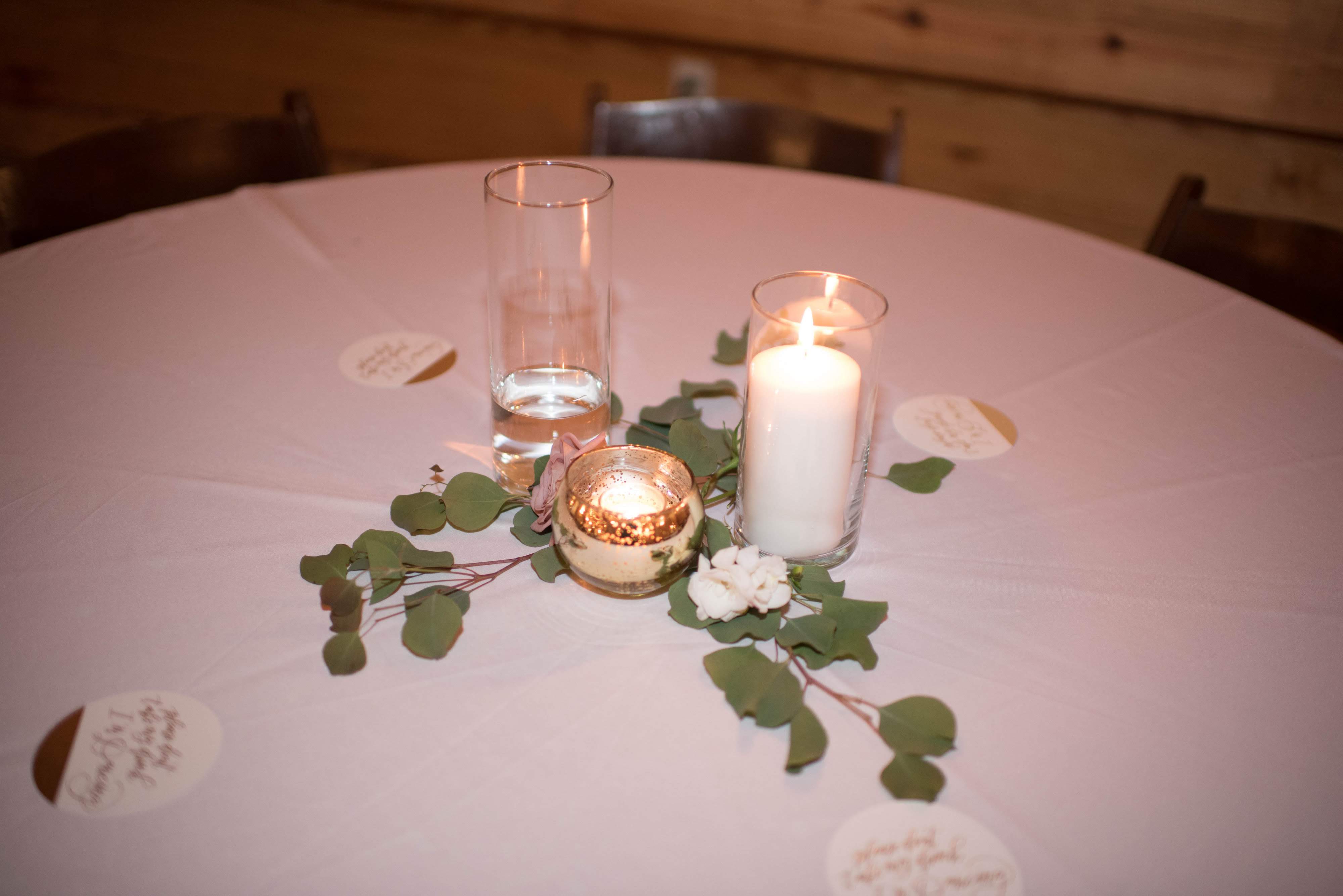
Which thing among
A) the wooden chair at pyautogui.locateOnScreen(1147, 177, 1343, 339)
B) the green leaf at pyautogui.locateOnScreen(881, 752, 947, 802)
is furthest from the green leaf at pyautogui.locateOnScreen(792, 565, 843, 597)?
the wooden chair at pyautogui.locateOnScreen(1147, 177, 1343, 339)

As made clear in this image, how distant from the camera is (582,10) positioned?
2.39 meters

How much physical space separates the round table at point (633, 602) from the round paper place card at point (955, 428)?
2 centimetres

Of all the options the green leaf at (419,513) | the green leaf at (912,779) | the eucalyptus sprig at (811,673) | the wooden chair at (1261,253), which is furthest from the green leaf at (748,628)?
the wooden chair at (1261,253)

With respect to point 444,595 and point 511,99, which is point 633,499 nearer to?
point 444,595

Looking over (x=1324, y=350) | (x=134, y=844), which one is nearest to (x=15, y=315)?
(x=134, y=844)

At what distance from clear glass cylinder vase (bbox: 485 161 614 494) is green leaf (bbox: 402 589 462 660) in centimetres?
15

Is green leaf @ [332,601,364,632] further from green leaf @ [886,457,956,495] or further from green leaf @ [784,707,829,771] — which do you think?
green leaf @ [886,457,956,495]

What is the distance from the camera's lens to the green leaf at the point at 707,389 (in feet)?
2.81

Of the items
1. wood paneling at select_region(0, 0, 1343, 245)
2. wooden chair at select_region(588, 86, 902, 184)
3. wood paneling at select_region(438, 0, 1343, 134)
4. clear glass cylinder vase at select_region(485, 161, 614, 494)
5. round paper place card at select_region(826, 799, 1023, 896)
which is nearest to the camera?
round paper place card at select_region(826, 799, 1023, 896)

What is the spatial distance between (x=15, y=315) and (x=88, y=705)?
0.56 m

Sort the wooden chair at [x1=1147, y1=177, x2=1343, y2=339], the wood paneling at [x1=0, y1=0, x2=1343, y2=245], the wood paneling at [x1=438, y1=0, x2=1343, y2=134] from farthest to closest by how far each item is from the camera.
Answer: the wood paneling at [x1=0, y1=0, x2=1343, y2=245], the wood paneling at [x1=438, y1=0, x2=1343, y2=134], the wooden chair at [x1=1147, y1=177, x2=1343, y2=339]

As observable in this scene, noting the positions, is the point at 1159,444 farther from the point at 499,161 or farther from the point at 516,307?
the point at 499,161

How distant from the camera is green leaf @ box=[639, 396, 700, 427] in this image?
2.65 feet

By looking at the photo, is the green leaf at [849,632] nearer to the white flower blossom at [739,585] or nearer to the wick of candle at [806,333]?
the white flower blossom at [739,585]
